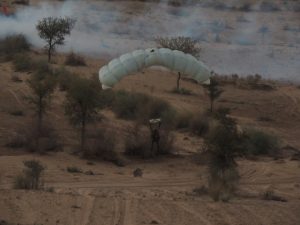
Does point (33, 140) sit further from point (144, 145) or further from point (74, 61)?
point (74, 61)

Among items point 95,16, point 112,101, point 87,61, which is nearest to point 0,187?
point 112,101

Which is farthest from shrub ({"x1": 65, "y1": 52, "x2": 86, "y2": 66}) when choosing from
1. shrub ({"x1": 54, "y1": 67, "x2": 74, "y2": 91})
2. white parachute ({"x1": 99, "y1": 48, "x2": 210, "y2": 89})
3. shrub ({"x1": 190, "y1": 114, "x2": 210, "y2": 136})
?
white parachute ({"x1": 99, "y1": 48, "x2": 210, "y2": 89})

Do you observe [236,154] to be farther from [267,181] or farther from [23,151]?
[23,151]

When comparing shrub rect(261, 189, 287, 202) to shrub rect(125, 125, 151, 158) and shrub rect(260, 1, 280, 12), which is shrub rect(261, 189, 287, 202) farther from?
shrub rect(260, 1, 280, 12)

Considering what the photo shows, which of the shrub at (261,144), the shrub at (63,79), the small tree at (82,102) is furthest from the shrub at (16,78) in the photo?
the shrub at (261,144)

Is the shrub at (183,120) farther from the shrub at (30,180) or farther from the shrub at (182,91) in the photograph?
the shrub at (30,180)

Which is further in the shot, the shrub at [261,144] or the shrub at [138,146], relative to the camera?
the shrub at [261,144]
